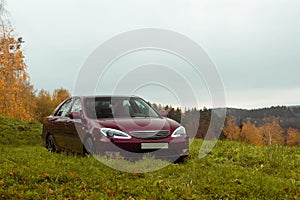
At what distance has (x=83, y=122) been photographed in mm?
8352

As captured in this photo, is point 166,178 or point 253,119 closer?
point 166,178

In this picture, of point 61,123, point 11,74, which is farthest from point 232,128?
point 61,123

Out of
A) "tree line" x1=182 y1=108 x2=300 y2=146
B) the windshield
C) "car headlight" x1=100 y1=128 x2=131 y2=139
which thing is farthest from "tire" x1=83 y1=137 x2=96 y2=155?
"tree line" x1=182 y1=108 x2=300 y2=146

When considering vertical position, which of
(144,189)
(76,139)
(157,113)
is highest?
(157,113)

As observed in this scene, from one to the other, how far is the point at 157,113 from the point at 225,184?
355cm

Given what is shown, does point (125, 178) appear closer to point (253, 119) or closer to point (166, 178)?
point (166, 178)

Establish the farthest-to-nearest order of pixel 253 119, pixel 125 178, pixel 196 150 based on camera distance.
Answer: pixel 253 119 < pixel 196 150 < pixel 125 178

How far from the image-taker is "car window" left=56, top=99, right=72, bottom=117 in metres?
9.70

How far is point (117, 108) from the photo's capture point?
8922mm

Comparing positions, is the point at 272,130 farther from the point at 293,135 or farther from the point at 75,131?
the point at 75,131

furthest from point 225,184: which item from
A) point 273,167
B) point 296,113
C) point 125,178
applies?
point 296,113

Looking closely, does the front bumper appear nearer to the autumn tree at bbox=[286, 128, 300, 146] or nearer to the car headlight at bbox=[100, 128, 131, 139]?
the car headlight at bbox=[100, 128, 131, 139]

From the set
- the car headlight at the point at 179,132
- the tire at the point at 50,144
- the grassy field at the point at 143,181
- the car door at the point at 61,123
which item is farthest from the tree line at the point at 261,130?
the grassy field at the point at 143,181

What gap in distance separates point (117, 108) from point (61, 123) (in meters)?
1.72
